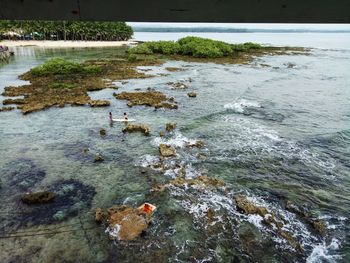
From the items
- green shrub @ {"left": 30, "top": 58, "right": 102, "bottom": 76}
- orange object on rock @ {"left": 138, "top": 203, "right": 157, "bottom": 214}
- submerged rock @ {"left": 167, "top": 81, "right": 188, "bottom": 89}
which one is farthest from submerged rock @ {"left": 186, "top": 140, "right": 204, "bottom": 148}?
green shrub @ {"left": 30, "top": 58, "right": 102, "bottom": 76}

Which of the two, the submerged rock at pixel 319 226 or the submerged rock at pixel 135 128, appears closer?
the submerged rock at pixel 319 226

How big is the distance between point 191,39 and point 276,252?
228 feet

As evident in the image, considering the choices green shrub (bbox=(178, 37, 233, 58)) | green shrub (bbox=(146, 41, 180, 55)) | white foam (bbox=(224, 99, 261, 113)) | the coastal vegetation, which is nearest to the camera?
white foam (bbox=(224, 99, 261, 113))

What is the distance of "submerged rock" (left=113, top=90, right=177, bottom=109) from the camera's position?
2787 centimetres

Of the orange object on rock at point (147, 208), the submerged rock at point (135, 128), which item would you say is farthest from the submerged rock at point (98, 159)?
the orange object on rock at point (147, 208)

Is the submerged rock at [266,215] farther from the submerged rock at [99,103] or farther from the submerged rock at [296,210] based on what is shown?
the submerged rock at [99,103]

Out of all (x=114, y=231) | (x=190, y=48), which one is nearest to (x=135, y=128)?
(x=114, y=231)

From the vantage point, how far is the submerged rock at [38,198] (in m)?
13.1

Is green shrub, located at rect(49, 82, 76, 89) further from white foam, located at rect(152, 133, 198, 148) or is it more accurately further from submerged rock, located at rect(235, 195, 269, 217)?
submerged rock, located at rect(235, 195, 269, 217)

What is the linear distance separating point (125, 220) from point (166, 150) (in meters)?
6.71

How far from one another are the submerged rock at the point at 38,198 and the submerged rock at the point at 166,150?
6.51 m

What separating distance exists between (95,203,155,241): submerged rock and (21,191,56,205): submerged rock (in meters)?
2.57
